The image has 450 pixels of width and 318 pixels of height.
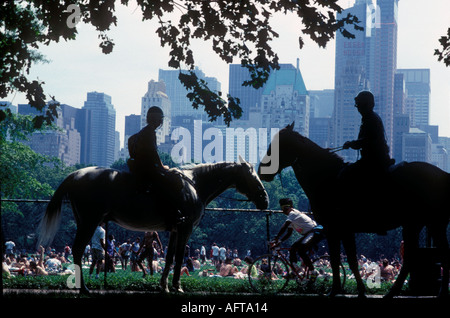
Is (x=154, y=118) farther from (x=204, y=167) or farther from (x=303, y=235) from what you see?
(x=303, y=235)

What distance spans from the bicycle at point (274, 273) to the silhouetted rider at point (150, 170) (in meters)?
2.48

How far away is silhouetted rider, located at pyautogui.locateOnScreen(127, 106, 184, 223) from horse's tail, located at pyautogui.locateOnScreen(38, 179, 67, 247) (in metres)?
1.22

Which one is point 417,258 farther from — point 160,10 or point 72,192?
point 160,10

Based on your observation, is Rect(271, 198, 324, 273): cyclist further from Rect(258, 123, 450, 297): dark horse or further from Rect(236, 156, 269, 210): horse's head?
Rect(258, 123, 450, 297): dark horse

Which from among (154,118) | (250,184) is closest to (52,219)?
(154,118)

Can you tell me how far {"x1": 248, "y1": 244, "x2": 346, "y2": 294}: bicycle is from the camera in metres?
13.2

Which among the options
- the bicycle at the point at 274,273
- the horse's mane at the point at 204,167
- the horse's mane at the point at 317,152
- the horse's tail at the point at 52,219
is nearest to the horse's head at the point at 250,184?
the horse's mane at the point at 204,167

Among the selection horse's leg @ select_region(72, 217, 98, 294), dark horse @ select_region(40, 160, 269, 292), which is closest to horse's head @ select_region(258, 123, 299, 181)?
dark horse @ select_region(40, 160, 269, 292)

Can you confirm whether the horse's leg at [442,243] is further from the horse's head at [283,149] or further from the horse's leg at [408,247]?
the horse's head at [283,149]

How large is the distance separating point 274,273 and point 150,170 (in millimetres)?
3795

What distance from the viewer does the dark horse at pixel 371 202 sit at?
9852 mm

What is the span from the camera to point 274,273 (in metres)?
13.7
